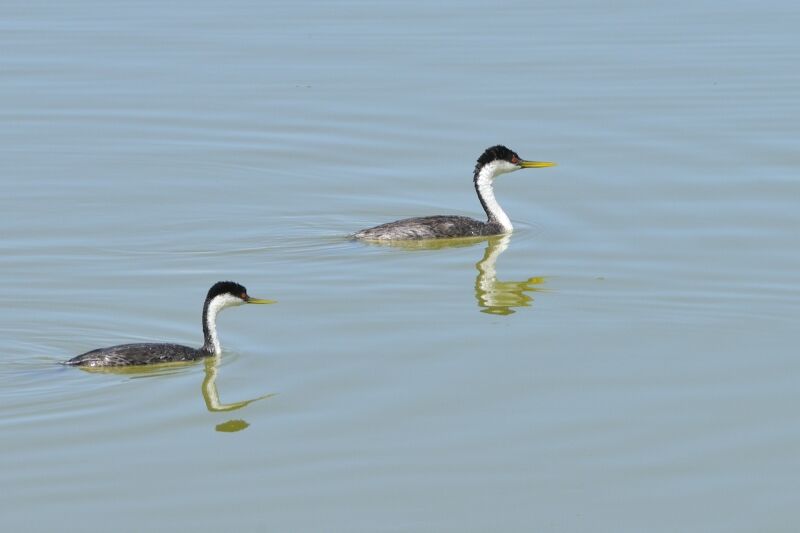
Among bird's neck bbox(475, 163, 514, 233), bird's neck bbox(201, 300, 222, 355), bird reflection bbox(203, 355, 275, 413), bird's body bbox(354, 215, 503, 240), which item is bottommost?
bird reflection bbox(203, 355, 275, 413)

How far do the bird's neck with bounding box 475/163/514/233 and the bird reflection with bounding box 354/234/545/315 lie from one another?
24 centimetres

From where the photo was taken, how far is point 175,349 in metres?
13.3

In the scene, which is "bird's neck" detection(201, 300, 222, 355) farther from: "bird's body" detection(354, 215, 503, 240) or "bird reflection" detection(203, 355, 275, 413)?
"bird's body" detection(354, 215, 503, 240)

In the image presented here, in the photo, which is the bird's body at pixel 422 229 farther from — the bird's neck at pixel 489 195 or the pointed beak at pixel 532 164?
the pointed beak at pixel 532 164

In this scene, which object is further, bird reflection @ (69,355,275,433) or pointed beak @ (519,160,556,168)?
pointed beak @ (519,160,556,168)

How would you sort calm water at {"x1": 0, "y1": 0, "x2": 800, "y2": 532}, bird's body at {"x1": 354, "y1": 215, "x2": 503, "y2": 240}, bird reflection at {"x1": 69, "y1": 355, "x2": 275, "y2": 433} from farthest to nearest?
1. bird's body at {"x1": 354, "y1": 215, "x2": 503, "y2": 240}
2. bird reflection at {"x1": 69, "y1": 355, "x2": 275, "y2": 433}
3. calm water at {"x1": 0, "y1": 0, "x2": 800, "y2": 532}

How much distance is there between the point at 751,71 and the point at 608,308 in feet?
36.9

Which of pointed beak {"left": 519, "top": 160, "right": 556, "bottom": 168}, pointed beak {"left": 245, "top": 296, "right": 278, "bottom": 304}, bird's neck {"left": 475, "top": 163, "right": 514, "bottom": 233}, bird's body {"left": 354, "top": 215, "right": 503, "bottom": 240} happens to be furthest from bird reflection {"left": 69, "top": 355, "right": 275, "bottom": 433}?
pointed beak {"left": 519, "top": 160, "right": 556, "bottom": 168}

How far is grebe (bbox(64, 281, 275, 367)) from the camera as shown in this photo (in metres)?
13.0

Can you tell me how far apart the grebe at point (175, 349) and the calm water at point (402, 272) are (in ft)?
0.36

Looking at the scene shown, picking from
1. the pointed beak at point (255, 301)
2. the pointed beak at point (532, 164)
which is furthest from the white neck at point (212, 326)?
the pointed beak at point (532, 164)

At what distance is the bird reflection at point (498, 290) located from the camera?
15484 mm

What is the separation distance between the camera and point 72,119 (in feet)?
74.8

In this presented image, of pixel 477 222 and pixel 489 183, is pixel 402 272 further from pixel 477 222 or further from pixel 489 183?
pixel 489 183
